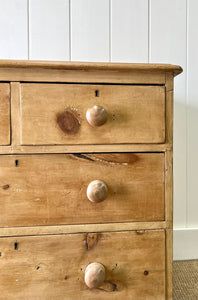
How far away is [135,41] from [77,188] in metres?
0.77

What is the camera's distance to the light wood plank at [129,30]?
112 cm

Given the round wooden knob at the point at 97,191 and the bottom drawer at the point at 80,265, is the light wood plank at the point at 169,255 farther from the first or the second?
the round wooden knob at the point at 97,191

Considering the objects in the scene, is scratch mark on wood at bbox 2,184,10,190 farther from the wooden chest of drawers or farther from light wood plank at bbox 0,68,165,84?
light wood plank at bbox 0,68,165,84

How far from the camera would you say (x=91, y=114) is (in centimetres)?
64

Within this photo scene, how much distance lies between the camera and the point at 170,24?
1152 millimetres

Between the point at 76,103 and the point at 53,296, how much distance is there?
0.51 metres

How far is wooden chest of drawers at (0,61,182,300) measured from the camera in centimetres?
65

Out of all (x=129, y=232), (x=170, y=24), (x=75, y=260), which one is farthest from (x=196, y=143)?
(x=75, y=260)

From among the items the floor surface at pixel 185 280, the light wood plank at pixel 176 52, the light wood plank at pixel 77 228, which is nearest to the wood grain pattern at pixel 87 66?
the light wood plank at pixel 77 228

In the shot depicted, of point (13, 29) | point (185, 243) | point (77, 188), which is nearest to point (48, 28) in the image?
point (13, 29)

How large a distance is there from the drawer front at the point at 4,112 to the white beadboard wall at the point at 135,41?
50 centimetres

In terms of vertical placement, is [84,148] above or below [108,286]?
above

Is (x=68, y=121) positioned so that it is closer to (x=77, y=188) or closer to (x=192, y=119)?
(x=77, y=188)

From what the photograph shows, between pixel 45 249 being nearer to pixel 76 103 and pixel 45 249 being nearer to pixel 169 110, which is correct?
pixel 76 103
